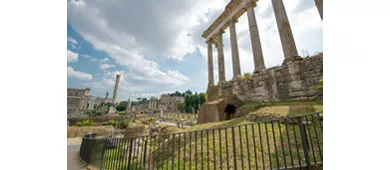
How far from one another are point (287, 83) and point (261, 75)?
163 cm

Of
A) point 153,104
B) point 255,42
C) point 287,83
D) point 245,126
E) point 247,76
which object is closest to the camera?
point 245,126

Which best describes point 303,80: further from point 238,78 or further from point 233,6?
point 233,6

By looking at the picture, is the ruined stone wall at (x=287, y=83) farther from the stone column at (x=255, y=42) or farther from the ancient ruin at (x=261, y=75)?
the stone column at (x=255, y=42)

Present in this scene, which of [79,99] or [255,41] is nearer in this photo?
[255,41]

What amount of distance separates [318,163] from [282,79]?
5630 mm

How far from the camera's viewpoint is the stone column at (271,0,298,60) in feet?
24.9

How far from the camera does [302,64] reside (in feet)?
22.6

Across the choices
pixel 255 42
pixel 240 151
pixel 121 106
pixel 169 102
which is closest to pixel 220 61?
pixel 255 42

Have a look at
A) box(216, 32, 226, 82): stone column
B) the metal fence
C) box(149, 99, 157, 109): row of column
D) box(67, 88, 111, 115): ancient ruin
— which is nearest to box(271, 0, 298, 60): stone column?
the metal fence

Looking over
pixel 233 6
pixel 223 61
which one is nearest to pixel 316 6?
pixel 233 6

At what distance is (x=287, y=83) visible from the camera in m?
7.38

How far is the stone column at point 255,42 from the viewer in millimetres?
9438

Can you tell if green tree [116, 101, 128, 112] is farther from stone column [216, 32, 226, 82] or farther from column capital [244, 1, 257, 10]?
column capital [244, 1, 257, 10]

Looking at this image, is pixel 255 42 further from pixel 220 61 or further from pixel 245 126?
pixel 245 126
